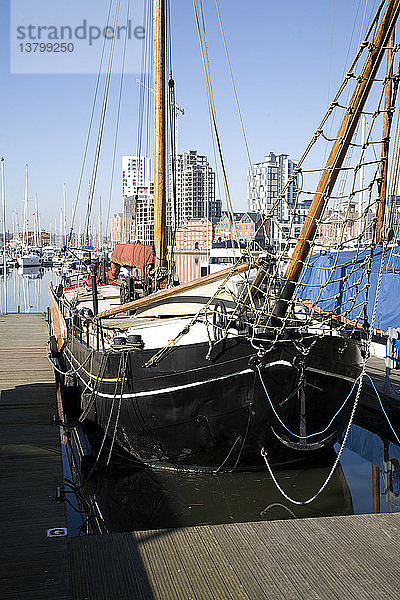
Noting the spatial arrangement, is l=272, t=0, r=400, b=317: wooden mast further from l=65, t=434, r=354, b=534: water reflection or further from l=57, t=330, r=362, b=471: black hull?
l=65, t=434, r=354, b=534: water reflection

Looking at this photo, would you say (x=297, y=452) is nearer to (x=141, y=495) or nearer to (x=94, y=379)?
(x=141, y=495)

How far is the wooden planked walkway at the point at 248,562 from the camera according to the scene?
5223 millimetres

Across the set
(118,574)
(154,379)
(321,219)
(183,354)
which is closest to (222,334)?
(183,354)

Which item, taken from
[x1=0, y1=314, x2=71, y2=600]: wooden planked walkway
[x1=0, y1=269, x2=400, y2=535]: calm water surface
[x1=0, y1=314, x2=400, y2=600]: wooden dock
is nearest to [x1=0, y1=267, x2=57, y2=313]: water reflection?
[x1=0, y1=314, x2=71, y2=600]: wooden planked walkway

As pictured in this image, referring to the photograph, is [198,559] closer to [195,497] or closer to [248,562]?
[248,562]

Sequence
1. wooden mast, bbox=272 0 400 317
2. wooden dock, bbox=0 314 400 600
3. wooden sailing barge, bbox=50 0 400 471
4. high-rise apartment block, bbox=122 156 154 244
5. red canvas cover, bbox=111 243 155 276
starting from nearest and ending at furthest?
wooden dock, bbox=0 314 400 600
wooden mast, bbox=272 0 400 317
wooden sailing barge, bbox=50 0 400 471
red canvas cover, bbox=111 243 155 276
high-rise apartment block, bbox=122 156 154 244

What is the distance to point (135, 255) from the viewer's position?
15391 millimetres

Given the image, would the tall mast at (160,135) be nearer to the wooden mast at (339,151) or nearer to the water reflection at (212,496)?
the water reflection at (212,496)

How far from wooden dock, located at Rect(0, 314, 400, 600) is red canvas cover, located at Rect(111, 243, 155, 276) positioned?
7.94m

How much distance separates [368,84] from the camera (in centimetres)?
845

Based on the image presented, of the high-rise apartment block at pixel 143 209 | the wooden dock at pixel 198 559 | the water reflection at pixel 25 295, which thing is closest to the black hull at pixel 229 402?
the wooden dock at pixel 198 559

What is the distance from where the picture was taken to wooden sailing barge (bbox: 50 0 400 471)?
9.23 m

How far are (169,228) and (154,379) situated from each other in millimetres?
6595

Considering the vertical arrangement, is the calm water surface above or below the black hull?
below
